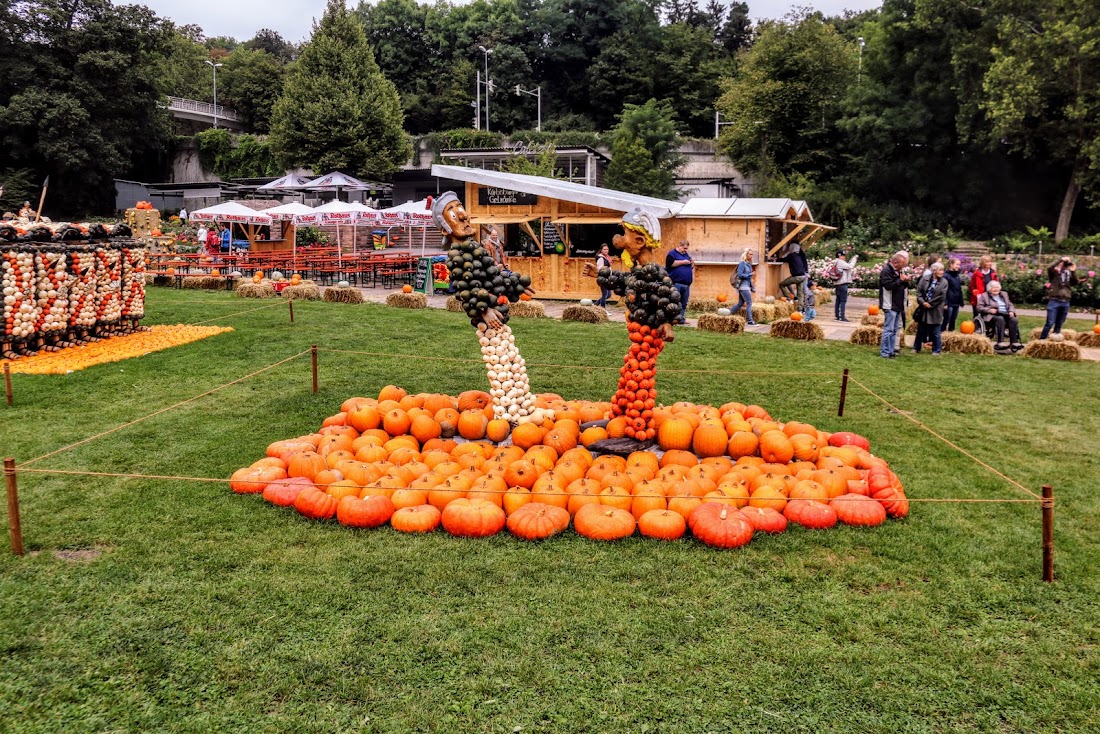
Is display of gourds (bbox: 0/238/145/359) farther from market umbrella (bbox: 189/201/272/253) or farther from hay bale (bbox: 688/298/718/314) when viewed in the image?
hay bale (bbox: 688/298/718/314)

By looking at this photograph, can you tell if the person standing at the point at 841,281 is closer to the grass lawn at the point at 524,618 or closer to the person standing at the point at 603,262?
the person standing at the point at 603,262

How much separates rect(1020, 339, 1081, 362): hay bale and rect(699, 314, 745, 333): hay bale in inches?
204

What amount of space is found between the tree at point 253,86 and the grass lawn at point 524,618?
2611 inches

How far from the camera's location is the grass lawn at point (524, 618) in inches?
166

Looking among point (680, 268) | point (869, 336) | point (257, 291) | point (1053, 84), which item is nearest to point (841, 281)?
point (869, 336)

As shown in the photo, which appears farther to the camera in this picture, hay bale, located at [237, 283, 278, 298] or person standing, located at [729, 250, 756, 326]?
hay bale, located at [237, 283, 278, 298]

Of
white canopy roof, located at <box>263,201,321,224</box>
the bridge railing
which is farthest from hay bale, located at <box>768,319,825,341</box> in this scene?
the bridge railing

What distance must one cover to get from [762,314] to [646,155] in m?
30.0

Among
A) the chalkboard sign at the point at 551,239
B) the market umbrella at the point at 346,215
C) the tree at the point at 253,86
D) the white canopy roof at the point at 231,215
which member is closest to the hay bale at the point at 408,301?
the chalkboard sign at the point at 551,239

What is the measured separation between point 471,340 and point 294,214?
12603 mm

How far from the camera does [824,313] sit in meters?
20.7

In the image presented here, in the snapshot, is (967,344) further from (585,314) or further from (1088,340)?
(585,314)

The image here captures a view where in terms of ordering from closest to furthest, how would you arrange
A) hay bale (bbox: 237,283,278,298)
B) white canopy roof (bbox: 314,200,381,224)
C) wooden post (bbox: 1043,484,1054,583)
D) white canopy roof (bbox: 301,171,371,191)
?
wooden post (bbox: 1043,484,1054,583), hay bale (bbox: 237,283,278,298), white canopy roof (bbox: 314,200,381,224), white canopy roof (bbox: 301,171,371,191)

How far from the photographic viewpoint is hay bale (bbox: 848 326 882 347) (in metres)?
15.2
